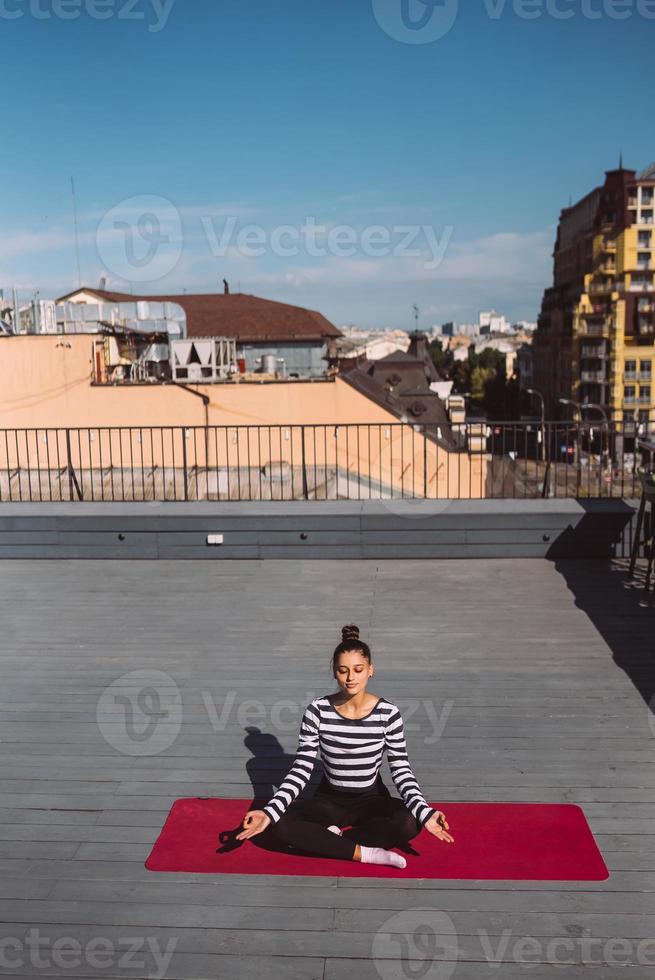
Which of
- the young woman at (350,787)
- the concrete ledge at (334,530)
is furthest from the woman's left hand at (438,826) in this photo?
the concrete ledge at (334,530)

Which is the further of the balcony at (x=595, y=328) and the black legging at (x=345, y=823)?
the balcony at (x=595, y=328)

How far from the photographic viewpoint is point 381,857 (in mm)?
3742

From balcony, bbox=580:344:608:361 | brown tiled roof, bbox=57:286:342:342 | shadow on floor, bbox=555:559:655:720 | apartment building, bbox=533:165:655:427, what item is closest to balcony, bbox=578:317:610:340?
apartment building, bbox=533:165:655:427

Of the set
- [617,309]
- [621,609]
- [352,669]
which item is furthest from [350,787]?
[617,309]

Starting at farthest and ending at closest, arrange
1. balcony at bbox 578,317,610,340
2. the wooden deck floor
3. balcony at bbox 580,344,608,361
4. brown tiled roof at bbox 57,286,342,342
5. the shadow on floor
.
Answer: balcony at bbox 580,344,608,361 < balcony at bbox 578,317,610,340 < brown tiled roof at bbox 57,286,342,342 < the shadow on floor < the wooden deck floor

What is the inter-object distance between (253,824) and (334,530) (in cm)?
541

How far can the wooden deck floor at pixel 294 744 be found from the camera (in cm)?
333

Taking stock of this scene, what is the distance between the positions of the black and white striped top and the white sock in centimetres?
21

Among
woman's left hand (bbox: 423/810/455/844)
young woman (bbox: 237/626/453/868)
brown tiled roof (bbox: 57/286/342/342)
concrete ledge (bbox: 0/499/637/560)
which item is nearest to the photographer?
woman's left hand (bbox: 423/810/455/844)

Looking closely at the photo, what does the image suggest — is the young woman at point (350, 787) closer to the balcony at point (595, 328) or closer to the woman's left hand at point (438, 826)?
the woman's left hand at point (438, 826)

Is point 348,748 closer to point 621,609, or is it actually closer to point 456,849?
point 456,849

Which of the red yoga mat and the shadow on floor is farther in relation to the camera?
the shadow on floor

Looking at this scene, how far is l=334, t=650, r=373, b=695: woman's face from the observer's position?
3.77 m

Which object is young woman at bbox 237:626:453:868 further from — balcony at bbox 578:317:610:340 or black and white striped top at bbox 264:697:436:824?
balcony at bbox 578:317:610:340
